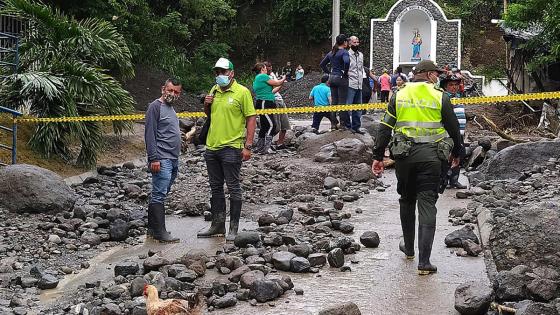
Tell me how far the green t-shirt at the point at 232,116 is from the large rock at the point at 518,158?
4.72 meters

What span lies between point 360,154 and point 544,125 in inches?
253

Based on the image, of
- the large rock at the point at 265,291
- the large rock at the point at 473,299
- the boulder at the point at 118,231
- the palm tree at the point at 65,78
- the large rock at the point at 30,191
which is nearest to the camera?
the large rock at the point at 473,299

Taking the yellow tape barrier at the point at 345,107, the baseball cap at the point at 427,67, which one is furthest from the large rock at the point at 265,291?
the yellow tape barrier at the point at 345,107

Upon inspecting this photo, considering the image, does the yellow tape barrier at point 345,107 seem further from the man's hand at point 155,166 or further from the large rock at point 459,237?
the large rock at point 459,237

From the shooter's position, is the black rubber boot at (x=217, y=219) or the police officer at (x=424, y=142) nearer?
the police officer at (x=424, y=142)

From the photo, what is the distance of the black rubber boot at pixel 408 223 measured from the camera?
6.75 metres

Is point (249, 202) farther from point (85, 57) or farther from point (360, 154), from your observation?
point (85, 57)

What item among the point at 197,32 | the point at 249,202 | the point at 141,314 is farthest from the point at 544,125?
the point at 197,32

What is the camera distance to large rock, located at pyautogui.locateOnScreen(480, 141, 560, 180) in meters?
11.1

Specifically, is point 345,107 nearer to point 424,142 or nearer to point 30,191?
point 30,191

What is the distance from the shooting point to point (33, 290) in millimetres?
6875

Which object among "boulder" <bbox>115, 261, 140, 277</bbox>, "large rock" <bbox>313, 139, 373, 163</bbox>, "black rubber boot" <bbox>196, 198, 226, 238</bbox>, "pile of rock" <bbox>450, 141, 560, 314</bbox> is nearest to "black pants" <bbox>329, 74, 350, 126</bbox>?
"large rock" <bbox>313, 139, 373, 163</bbox>

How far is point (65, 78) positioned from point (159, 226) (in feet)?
18.3

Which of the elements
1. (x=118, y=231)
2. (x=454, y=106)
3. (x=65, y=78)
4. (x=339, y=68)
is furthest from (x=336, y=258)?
(x=65, y=78)
